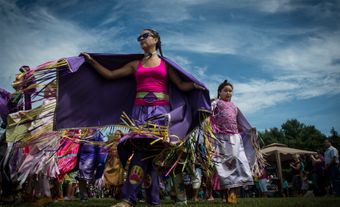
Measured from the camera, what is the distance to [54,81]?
13.1ft

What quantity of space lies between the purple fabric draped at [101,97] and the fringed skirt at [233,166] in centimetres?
166

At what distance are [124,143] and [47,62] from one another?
4.32 feet

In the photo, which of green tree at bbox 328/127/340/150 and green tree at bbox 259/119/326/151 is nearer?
green tree at bbox 328/127/340/150

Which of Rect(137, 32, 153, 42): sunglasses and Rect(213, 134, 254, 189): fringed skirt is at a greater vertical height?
Rect(137, 32, 153, 42): sunglasses

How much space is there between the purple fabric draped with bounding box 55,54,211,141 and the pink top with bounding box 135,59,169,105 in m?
0.15

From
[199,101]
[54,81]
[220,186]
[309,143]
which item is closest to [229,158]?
[220,186]

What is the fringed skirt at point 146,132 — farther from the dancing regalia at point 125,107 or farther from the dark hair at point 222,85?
the dark hair at point 222,85

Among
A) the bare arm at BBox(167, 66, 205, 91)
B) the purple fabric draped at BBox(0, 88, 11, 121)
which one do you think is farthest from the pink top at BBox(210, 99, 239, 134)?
the purple fabric draped at BBox(0, 88, 11, 121)

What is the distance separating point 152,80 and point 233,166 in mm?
2442

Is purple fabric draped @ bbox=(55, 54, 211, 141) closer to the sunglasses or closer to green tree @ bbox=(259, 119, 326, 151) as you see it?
the sunglasses

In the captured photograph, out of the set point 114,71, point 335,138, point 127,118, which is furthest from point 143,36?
point 335,138

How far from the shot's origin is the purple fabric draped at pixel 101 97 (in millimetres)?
3846

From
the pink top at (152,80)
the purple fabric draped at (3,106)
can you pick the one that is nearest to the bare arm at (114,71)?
the pink top at (152,80)

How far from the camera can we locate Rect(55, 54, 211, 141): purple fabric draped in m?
3.85
